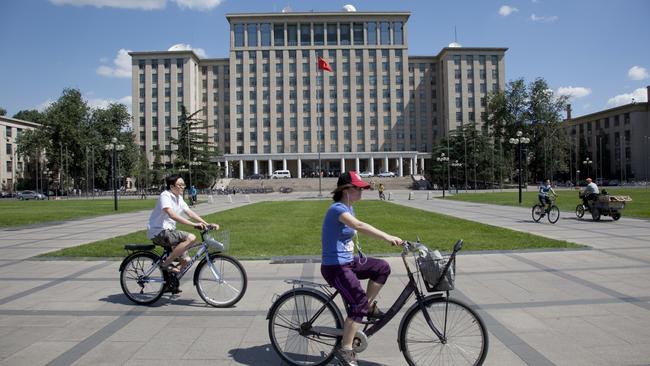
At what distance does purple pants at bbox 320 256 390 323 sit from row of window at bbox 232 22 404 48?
10825 cm

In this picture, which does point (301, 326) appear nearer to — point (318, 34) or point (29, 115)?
point (318, 34)

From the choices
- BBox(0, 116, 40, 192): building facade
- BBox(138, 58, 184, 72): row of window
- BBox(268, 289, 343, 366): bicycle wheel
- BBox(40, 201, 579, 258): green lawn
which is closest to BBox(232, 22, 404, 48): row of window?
BBox(138, 58, 184, 72): row of window

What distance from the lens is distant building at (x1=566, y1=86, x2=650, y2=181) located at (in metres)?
95.6

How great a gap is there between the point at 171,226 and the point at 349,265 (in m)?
3.52

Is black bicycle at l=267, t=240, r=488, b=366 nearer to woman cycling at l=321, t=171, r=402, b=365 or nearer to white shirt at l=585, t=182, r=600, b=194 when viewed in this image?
woman cycling at l=321, t=171, r=402, b=365

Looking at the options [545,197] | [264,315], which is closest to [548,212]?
[545,197]

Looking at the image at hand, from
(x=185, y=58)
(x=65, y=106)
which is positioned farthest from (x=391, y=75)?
(x=65, y=106)

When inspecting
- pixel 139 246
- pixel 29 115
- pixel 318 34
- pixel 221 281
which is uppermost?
pixel 318 34

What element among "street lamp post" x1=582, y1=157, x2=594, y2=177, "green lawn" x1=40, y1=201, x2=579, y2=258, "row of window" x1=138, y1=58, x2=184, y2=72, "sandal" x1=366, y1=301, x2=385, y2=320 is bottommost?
"green lawn" x1=40, y1=201, x2=579, y2=258

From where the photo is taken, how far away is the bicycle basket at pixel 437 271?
13.0ft

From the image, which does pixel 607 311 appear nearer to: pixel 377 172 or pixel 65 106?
pixel 65 106

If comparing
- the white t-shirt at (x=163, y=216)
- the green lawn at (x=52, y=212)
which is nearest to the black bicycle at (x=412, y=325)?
the white t-shirt at (x=163, y=216)

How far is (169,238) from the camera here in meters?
6.61

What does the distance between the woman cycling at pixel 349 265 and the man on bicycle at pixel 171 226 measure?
2.72 metres
